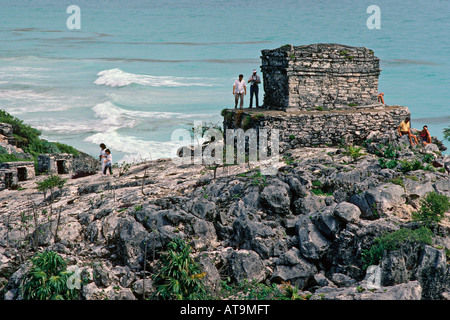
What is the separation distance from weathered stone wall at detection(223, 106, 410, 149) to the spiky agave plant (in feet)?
36.1

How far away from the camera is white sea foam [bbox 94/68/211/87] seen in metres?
81.1

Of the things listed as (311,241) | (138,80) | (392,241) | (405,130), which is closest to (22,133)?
(405,130)

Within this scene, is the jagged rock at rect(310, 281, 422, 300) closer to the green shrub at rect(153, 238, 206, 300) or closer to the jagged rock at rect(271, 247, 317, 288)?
the jagged rock at rect(271, 247, 317, 288)

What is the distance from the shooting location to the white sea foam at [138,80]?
81.1 meters

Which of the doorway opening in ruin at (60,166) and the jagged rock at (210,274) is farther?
the doorway opening in ruin at (60,166)

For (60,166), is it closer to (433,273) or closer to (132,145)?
(433,273)

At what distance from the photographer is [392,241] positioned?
15594 mm

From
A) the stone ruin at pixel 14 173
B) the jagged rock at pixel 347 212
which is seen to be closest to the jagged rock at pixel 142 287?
the jagged rock at pixel 347 212

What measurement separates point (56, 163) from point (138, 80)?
5391cm

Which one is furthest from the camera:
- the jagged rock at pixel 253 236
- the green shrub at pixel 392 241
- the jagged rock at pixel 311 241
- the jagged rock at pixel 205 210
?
the jagged rock at pixel 205 210

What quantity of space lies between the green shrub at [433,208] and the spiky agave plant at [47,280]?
34.6ft

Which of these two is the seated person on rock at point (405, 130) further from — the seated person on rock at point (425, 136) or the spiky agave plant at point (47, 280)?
the spiky agave plant at point (47, 280)

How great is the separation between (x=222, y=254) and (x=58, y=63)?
82.6 metres

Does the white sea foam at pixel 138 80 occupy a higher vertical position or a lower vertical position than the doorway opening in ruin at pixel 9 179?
higher
